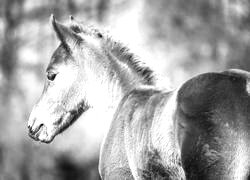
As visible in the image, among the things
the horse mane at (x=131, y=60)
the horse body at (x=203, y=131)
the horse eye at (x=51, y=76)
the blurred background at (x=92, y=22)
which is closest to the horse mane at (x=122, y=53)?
the horse mane at (x=131, y=60)

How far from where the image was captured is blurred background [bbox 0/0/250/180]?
15.8 meters

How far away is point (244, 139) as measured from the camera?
375cm

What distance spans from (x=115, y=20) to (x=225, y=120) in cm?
1464

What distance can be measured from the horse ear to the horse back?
1.93 metres

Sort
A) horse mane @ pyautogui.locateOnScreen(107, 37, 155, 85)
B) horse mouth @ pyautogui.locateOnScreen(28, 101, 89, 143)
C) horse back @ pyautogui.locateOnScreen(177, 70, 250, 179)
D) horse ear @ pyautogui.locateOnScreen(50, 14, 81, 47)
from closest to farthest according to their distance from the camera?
horse back @ pyautogui.locateOnScreen(177, 70, 250, 179), horse mane @ pyautogui.locateOnScreen(107, 37, 155, 85), horse ear @ pyautogui.locateOnScreen(50, 14, 81, 47), horse mouth @ pyautogui.locateOnScreen(28, 101, 89, 143)

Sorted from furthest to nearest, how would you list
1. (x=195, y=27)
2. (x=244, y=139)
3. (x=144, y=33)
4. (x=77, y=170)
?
(x=195, y=27)
(x=144, y=33)
(x=77, y=170)
(x=244, y=139)

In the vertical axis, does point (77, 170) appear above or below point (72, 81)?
below

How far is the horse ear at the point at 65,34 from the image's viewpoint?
5.50m

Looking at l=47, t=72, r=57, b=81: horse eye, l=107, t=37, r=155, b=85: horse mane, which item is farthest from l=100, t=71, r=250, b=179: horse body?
l=47, t=72, r=57, b=81: horse eye

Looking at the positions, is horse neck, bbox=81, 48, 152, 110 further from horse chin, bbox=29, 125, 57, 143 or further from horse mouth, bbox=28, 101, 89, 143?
horse chin, bbox=29, 125, 57, 143

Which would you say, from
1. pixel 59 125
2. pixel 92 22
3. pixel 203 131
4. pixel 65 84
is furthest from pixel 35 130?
pixel 92 22

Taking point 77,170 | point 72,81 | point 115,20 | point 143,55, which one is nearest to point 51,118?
point 72,81

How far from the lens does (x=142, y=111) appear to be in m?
4.64

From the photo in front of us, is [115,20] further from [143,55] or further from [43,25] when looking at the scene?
[143,55]
